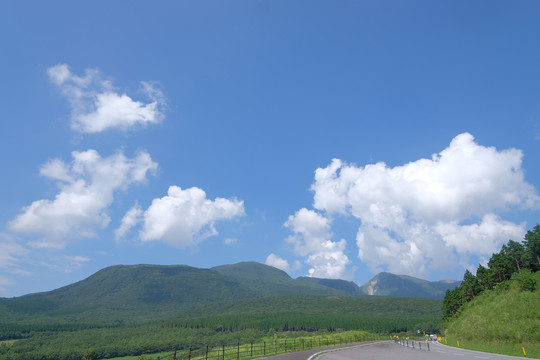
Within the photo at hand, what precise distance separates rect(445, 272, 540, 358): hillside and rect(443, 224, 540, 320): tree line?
1161 cm

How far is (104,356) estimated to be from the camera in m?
193

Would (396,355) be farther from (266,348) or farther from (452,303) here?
(452,303)

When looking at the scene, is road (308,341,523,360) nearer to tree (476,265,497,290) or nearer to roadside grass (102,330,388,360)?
roadside grass (102,330,388,360)

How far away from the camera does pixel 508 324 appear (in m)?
44.7

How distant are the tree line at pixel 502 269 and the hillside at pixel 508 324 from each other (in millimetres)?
11607

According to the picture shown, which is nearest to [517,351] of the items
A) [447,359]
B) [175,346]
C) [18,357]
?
[447,359]

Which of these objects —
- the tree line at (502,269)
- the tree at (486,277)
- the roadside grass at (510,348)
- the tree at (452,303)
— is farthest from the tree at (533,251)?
the roadside grass at (510,348)

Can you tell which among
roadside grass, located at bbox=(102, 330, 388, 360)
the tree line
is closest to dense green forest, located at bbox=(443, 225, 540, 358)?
the tree line

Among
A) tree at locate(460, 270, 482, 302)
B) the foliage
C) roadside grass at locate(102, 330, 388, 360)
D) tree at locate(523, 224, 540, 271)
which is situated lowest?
roadside grass at locate(102, 330, 388, 360)

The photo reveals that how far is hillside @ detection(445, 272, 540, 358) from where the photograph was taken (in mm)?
37938

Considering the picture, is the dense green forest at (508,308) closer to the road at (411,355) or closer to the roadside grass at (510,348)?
the roadside grass at (510,348)

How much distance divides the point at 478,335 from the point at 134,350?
194m

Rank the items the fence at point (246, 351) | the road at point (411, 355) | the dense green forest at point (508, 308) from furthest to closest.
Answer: the dense green forest at point (508, 308) < the road at point (411, 355) < the fence at point (246, 351)

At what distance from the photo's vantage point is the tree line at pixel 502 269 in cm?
7769
